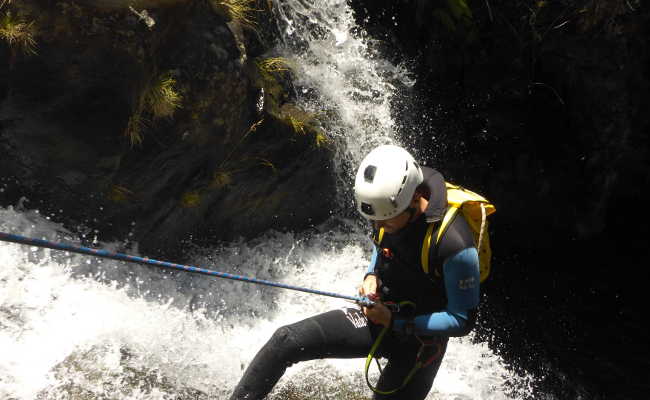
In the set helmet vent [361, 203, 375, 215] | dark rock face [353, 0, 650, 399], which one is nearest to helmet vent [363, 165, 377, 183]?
helmet vent [361, 203, 375, 215]

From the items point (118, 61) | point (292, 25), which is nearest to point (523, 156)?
point (292, 25)

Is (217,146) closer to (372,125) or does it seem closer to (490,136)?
(372,125)

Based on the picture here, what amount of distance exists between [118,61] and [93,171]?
3.00 ft

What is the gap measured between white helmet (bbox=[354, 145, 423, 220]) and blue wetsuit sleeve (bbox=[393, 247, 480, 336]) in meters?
0.39

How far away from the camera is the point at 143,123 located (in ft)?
14.3

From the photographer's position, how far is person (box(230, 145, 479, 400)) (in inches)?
103

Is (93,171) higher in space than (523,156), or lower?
higher

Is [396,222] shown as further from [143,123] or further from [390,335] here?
[143,123]

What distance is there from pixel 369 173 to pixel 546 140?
543 cm

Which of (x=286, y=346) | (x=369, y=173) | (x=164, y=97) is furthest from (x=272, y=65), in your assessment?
(x=286, y=346)

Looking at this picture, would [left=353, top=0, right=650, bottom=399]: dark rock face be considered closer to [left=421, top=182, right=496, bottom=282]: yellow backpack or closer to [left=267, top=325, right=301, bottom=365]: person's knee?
[left=421, top=182, right=496, bottom=282]: yellow backpack

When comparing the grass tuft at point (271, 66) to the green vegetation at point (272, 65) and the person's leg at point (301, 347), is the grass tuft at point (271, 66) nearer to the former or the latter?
the green vegetation at point (272, 65)

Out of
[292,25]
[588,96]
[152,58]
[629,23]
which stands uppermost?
[152,58]

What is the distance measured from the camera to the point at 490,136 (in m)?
7.17
